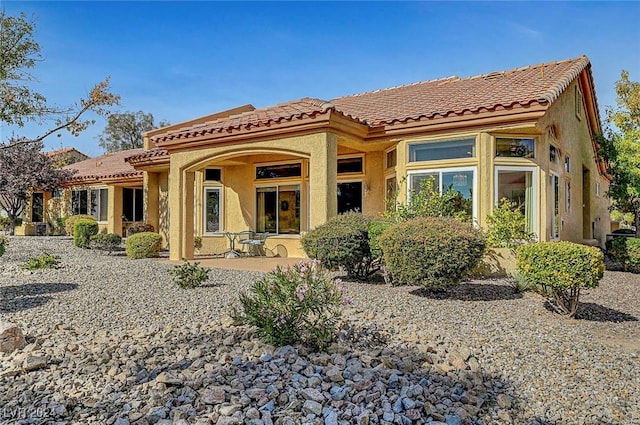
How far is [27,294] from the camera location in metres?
8.96

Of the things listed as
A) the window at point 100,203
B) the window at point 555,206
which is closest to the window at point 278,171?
the window at point 555,206

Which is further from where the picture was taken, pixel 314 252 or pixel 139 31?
pixel 139 31

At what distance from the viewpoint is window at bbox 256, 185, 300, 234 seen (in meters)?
15.5

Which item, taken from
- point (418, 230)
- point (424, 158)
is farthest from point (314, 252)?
point (424, 158)

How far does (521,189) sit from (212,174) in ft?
37.4

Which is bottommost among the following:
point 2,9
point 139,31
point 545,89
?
point 545,89

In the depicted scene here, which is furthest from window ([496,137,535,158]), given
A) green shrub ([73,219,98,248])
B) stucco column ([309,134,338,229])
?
green shrub ([73,219,98,248])

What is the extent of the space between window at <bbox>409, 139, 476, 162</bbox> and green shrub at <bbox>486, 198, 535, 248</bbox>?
5.27 feet

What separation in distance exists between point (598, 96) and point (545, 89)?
470 inches

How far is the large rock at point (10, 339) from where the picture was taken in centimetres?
566

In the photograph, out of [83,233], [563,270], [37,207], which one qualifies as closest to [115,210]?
[83,233]

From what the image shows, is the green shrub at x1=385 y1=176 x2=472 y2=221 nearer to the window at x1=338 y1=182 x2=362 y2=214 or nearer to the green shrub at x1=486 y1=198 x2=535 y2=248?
the green shrub at x1=486 y1=198 x2=535 y2=248

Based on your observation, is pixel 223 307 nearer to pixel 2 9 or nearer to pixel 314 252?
pixel 314 252

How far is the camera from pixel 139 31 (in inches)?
472
